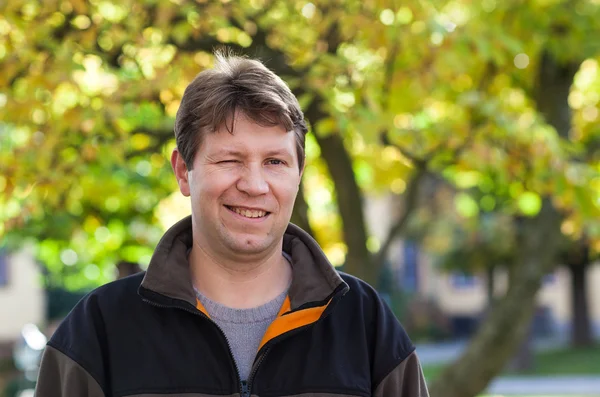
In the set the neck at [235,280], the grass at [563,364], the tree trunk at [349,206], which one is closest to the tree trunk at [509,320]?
the tree trunk at [349,206]

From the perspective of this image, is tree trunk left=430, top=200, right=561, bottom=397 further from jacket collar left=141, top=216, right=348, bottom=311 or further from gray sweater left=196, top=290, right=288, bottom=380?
gray sweater left=196, top=290, right=288, bottom=380

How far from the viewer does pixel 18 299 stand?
2719 centimetres

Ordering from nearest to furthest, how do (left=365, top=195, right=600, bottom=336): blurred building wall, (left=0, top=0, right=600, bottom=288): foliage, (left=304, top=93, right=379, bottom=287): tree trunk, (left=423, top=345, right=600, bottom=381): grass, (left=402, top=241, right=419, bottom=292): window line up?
(left=0, top=0, right=600, bottom=288): foliage → (left=304, top=93, right=379, bottom=287): tree trunk → (left=423, top=345, right=600, bottom=381): grass → (left=365, top=195, right=600, bottom=336): blurred building wall → (left=402, top=241, right=419, bottom=292): window

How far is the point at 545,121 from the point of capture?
8.27 meters

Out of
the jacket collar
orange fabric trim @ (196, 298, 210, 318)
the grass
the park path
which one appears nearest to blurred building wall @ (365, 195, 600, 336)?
the grass

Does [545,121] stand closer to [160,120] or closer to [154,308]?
[160,120]

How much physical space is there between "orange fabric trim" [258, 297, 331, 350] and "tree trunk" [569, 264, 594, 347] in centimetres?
2522

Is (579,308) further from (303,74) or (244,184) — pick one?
(244,184)

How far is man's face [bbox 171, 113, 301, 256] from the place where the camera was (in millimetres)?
2520

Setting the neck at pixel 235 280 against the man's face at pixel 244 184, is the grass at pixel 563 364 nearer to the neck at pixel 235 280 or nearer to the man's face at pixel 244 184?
the neck at pixel 235 280

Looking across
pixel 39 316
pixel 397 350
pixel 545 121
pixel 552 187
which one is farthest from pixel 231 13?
pixel 39 316

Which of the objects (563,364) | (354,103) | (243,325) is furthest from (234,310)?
(563,364)

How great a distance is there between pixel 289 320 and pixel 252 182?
356 millimetres

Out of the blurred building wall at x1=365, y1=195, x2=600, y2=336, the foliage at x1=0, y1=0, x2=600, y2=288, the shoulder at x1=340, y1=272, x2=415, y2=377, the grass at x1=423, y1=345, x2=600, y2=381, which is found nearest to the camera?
the shoulder at x1=340, y1=272, x2=415, y2=377
